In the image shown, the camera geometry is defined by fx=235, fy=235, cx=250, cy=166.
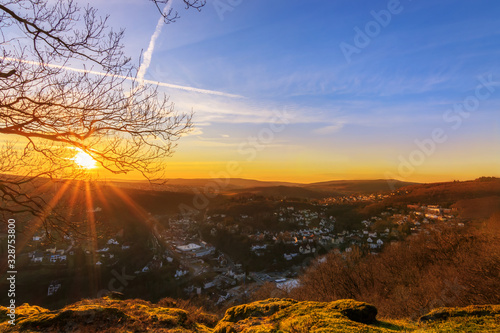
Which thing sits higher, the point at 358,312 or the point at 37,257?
the point at 358,312

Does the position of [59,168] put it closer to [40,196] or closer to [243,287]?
[40,196]

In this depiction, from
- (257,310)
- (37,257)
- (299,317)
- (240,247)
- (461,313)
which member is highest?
(461,313)

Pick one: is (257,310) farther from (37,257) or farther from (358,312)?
(37,257)

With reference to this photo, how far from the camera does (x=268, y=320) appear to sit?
129 inches

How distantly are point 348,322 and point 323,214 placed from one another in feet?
149

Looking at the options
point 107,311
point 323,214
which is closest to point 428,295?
point 107,311

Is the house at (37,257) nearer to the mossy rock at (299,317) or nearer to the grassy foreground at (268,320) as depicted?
the grassy foreground at (268,320)

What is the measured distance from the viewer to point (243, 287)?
20016 millimetres

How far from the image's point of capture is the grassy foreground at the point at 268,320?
8.43 feet

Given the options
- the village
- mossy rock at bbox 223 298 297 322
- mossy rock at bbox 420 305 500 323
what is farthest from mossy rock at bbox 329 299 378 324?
the village

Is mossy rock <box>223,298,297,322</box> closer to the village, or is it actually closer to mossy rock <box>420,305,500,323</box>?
mossy rock <box>420,305,500,323</box>

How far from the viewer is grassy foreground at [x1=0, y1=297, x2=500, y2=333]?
2.57 m

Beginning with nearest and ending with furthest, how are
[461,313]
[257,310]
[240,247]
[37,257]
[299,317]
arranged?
[461,313]
[299,317]
[257,310]
[37,257]
[240,247]

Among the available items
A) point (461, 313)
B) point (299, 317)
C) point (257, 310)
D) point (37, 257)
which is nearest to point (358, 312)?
point (299, 317)
